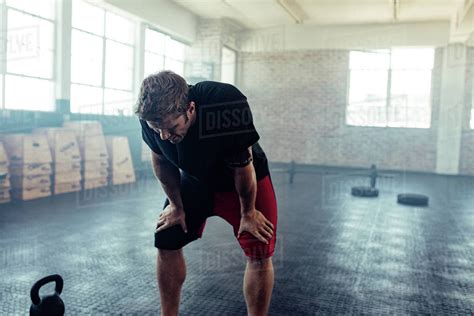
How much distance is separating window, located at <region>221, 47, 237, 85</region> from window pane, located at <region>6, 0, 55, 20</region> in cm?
416

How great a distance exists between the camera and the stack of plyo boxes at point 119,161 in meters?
6.11

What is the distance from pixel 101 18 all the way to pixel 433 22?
19.8ft

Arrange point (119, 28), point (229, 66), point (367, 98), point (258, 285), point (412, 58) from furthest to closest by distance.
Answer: point (229, 66) < point (367, 98) < point (412, 58) < point (119, 28) < point (258, 285)

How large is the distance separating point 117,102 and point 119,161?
50.1 inches

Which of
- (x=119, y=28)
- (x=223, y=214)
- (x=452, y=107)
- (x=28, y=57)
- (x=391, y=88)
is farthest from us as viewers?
(x=391, y=88)

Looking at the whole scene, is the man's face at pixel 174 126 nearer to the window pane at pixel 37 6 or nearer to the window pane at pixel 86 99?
the window pane at pixel 37 6

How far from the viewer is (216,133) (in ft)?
4.66

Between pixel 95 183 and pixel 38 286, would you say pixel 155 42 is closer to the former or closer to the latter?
pixel 95 183

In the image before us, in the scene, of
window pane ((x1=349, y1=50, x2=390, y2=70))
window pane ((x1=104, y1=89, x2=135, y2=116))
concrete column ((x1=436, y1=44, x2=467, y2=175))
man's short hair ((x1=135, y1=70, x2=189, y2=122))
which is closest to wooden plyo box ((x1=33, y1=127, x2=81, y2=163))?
window pane ((x1=104, y1=89, x2=135, y2=116))

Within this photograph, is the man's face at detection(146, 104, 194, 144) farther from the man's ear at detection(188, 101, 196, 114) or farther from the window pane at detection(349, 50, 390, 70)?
the window pane at detection(349, 50, 390, 70)

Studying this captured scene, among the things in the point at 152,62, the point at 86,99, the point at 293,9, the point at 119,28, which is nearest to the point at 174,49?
the point at 152,62

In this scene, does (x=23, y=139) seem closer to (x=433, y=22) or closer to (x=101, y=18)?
(x=101, y=18)

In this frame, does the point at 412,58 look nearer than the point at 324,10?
No

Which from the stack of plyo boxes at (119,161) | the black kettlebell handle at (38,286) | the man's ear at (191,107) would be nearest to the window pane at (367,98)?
the stack of plyo boxes at (119,161)
